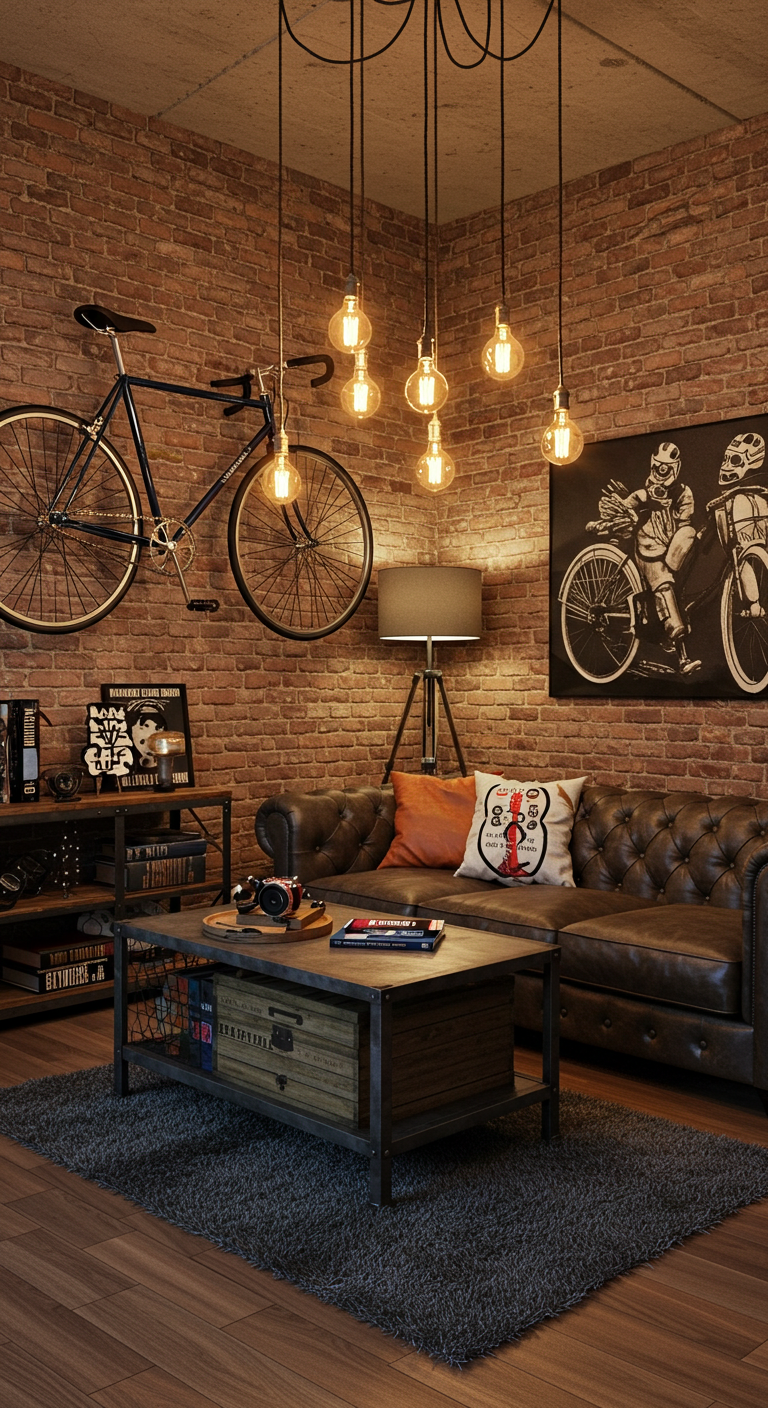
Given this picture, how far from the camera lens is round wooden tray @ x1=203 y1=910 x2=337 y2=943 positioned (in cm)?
300

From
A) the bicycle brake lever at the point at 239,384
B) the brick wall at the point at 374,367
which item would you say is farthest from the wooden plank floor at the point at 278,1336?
the bicycle brake lever at the point at 239,384

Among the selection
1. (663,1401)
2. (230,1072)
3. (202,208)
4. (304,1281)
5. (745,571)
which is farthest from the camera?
(202,208)

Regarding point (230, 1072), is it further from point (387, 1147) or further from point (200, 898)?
point (200, 898)

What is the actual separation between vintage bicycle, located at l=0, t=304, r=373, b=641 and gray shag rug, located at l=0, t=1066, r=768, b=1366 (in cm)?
195

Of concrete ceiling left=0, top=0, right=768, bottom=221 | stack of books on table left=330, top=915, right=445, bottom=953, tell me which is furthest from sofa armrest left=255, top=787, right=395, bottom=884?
concrete ceiling left=0, top=0, right=768, bottom=221

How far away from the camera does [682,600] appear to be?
4.84 m

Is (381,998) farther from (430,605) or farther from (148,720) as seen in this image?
(430,605)

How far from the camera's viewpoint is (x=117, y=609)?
4664 millimetres

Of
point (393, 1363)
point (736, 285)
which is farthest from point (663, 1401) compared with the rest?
point (736, 285)

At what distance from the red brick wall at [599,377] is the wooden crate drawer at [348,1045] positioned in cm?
212

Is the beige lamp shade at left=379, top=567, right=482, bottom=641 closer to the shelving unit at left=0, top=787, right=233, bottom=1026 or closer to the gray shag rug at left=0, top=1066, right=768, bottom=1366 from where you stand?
the shelving unit at left=0, top=787, right=233, bottom=1026

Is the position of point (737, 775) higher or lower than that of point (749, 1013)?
higher

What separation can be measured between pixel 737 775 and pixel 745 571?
81cm

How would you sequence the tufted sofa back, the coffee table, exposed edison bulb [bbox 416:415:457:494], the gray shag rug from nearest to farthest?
the gray shag rug, the coffee table, exposed edison bulb [bbox 416:415:457:494], the tufted sofa back
